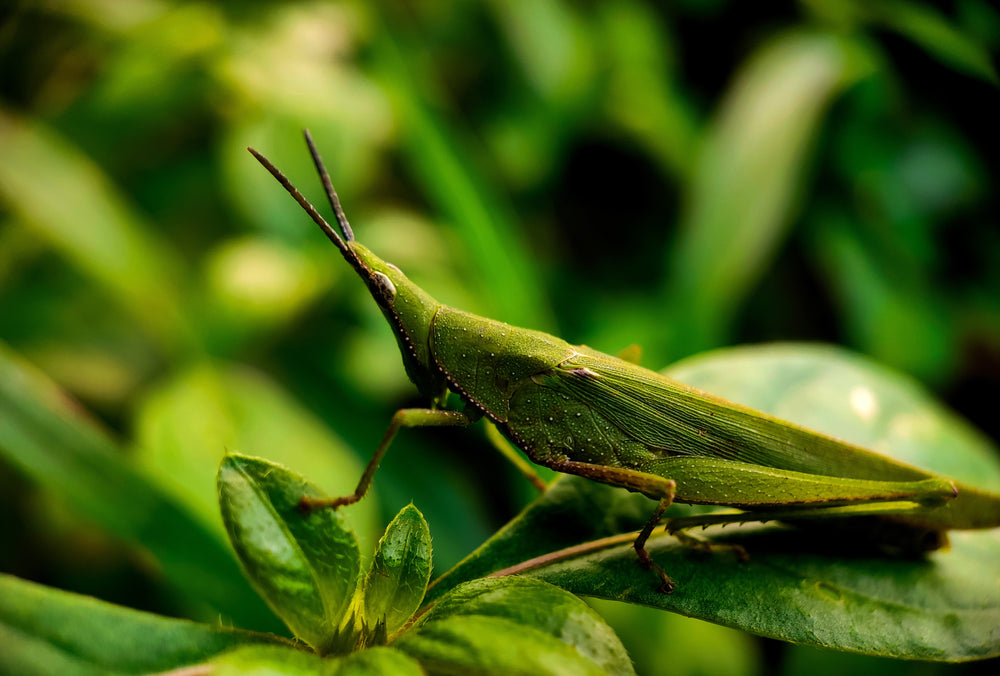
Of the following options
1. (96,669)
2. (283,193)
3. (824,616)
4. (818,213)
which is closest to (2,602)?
(96,669)

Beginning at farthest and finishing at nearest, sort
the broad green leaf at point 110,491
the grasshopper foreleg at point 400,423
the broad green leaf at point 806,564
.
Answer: the broad green leaf at point 110,491 < the grasshopper foreleg at point 400,423 < the broad green leaf at point 806,564

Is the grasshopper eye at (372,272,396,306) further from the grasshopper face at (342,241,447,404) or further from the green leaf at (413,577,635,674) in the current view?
the green leaf at (413,577,635,674)

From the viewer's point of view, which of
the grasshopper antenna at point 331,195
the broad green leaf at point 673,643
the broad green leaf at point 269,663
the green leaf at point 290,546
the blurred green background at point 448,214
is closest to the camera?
the broad green leaf at point 269,663

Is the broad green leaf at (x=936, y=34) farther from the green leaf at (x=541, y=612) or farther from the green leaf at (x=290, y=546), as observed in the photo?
the green leaf at (x=290, y=546)

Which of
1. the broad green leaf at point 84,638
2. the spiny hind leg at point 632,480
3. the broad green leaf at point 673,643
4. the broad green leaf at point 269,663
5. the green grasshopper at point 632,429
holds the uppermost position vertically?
the green grasshopper at point 632,429

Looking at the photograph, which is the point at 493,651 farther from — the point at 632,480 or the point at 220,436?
the point at 220,436

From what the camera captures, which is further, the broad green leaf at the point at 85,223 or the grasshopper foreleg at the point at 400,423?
the broad green leaf at the point at 85,223

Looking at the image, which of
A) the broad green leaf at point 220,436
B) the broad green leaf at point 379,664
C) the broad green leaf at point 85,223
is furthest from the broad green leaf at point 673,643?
the broad green leaf at point 85,223

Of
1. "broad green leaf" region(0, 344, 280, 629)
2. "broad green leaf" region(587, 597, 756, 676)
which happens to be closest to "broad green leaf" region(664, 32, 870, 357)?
"broad green leaf" region(587, 597, 756, 676)
